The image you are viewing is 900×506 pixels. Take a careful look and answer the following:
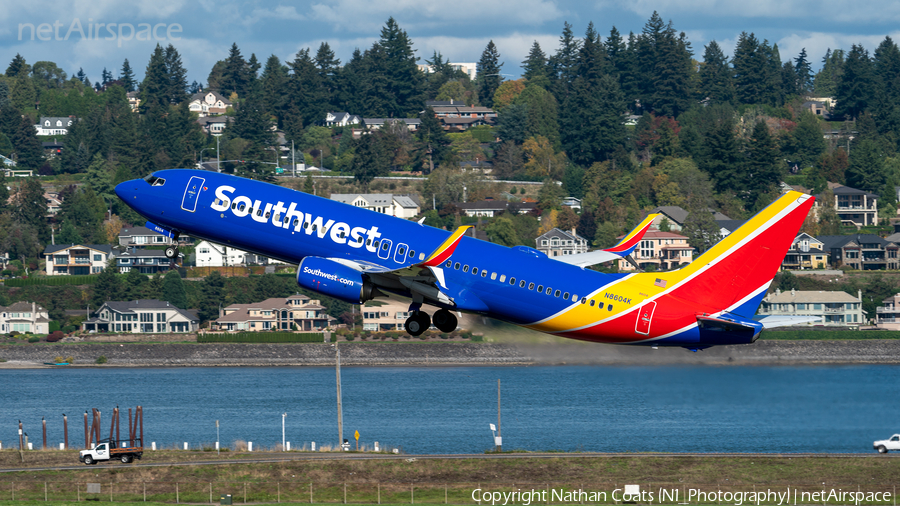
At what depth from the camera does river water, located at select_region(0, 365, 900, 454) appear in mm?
81688

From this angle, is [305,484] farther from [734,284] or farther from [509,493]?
[734,284]

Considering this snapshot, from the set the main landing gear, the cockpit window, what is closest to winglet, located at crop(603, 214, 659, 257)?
the main landing gear

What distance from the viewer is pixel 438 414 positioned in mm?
149375

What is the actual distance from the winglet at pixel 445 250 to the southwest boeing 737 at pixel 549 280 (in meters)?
0.10

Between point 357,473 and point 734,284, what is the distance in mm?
47997

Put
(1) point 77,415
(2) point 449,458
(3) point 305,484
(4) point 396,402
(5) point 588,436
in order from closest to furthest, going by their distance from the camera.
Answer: (3) point 305,484
(2) point 449,458
(5) point 588,436
(1) point 77,415
(4) point 396,402

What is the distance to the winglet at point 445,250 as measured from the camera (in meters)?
50.7

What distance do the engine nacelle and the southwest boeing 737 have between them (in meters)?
0.04

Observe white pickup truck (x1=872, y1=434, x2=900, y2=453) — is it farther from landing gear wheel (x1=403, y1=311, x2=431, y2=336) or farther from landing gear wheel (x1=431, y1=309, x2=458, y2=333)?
landing gear wheel (x1=403, y1=311, x2=431, y2=336)

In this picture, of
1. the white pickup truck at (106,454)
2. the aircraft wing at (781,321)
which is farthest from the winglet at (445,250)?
the white pickup truck at (106,454)

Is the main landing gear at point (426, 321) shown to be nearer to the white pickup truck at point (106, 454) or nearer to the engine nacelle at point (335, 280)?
the engine nacelle at point (335, 280)

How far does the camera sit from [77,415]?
148 m

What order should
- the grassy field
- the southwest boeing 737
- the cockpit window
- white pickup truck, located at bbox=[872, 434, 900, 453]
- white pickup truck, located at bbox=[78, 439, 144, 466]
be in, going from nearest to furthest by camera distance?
1. the southwest boeing 737
2. the cockpit window
3. the grassy field
4. white pickup truck, located at bbox=[872, 434, 900, 453]
5. white pickup truck, located at bbox=[78, 439, 144, 466]

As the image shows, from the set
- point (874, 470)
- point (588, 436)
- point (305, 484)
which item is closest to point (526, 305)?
point (305, 484)
